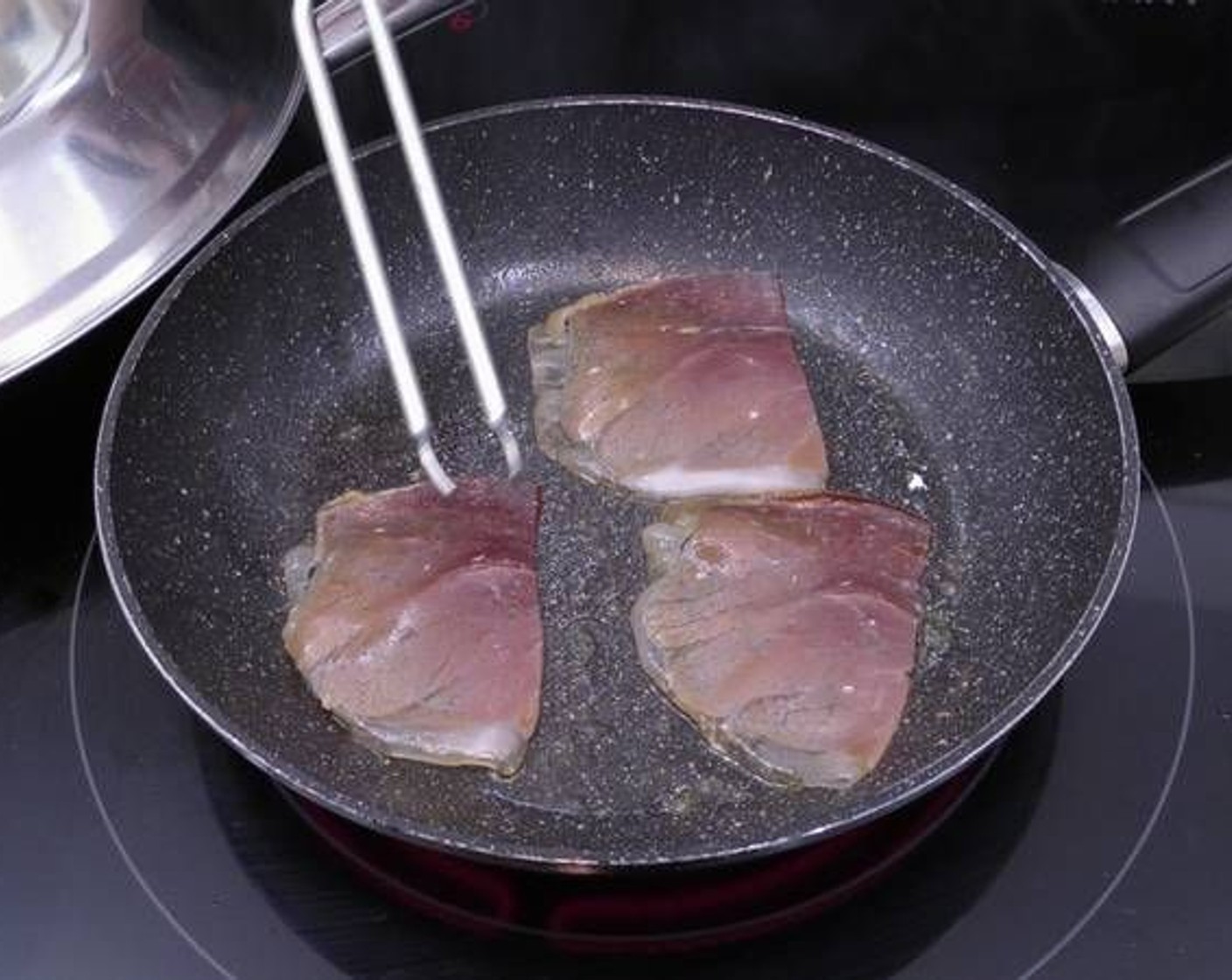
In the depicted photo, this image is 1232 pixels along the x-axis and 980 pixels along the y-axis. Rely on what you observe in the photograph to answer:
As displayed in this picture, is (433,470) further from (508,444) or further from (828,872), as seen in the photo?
(828,872)

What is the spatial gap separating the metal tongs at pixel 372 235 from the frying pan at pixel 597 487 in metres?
0.20

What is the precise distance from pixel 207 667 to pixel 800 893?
433 millimetres

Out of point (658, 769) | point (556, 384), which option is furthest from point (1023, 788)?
point (556, 384)

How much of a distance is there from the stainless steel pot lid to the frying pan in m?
0.04

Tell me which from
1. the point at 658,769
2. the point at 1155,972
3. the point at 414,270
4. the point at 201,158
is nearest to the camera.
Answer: the point at 1155,972

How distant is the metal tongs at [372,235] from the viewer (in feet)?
3.05

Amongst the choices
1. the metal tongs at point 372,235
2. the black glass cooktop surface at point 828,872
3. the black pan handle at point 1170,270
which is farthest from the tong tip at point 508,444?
the black pan handle at point 1170,270

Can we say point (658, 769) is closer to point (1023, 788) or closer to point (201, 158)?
point (1023, 788)

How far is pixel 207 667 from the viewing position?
40.4 inches

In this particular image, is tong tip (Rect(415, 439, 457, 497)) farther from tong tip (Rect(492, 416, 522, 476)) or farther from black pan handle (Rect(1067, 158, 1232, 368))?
black pan handle (Rect(1067, 158, 1232, 368))

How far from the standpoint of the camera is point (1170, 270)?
1.09 metres

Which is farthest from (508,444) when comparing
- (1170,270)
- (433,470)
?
(1170,270)

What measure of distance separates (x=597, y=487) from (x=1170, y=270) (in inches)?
18.2

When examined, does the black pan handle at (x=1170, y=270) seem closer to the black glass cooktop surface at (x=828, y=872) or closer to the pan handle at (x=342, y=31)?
the black glass cooktop surface at (x=828, y=872)
